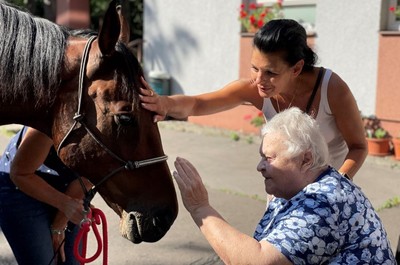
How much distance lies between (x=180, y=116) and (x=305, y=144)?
0.92 metres

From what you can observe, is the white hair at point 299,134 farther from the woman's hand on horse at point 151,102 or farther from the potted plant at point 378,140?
the potted plant at point 378,140

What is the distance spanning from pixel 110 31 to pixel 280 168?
0.78 meters

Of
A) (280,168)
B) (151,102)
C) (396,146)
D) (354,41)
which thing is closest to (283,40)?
(151,102)

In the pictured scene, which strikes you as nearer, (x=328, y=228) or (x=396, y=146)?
(x=328, y=228)

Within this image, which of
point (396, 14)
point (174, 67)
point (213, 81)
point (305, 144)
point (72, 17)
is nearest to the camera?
point (305, 144)

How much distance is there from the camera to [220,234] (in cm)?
176

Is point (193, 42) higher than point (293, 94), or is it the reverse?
point (293, 94)

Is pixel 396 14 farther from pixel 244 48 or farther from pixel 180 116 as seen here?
pixel 180 116

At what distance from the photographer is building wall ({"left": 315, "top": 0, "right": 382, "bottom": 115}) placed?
6.96m

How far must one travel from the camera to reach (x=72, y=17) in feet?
34.6

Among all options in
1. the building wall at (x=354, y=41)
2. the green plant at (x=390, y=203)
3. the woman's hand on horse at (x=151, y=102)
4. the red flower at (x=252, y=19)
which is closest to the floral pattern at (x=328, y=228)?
the woman's hand on horse at (x=151, y=102)

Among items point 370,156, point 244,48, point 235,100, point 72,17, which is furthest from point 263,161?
point 72,17

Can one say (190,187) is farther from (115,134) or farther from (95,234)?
(95,234)

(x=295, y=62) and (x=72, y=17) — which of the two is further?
(x=72, y=17)
